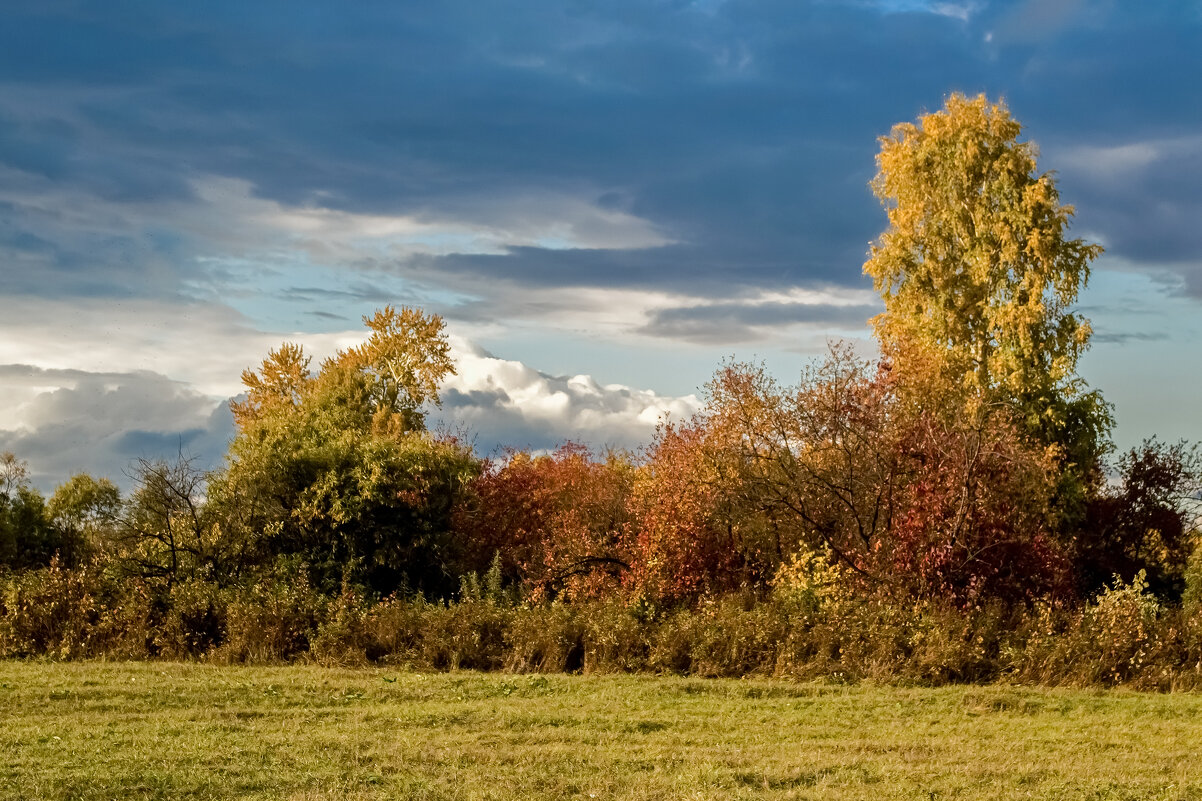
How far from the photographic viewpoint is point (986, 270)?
28125 millimetres

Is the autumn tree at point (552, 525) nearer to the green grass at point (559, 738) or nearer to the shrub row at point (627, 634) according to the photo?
the shrub row at point (627, 634)

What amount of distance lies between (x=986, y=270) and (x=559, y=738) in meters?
20.0

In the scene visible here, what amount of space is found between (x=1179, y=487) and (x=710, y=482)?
12.5 metres

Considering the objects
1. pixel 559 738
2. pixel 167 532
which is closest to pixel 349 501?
pixel 167 532

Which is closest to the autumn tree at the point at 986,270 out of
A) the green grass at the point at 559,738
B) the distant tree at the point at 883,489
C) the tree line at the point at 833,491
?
the tree line at the point at 833,491

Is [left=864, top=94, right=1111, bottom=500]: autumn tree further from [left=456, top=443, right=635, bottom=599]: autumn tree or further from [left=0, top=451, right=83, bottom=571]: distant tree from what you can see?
[left=0, top=451, right=83, bottom=571]: distant tree

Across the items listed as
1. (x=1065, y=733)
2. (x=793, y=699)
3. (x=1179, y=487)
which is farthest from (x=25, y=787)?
(x=1179, y=487)

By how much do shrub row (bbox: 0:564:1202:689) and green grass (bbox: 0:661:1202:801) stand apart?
924mm

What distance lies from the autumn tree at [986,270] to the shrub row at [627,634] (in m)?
9.62

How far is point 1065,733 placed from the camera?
12.5m

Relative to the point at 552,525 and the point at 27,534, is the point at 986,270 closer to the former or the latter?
the point at 552,525

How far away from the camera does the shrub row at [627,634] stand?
15844 millimetres

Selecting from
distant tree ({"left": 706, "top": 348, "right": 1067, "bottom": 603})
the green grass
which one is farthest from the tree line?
the green grass

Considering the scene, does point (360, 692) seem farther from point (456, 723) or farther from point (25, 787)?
point (25, 787)
